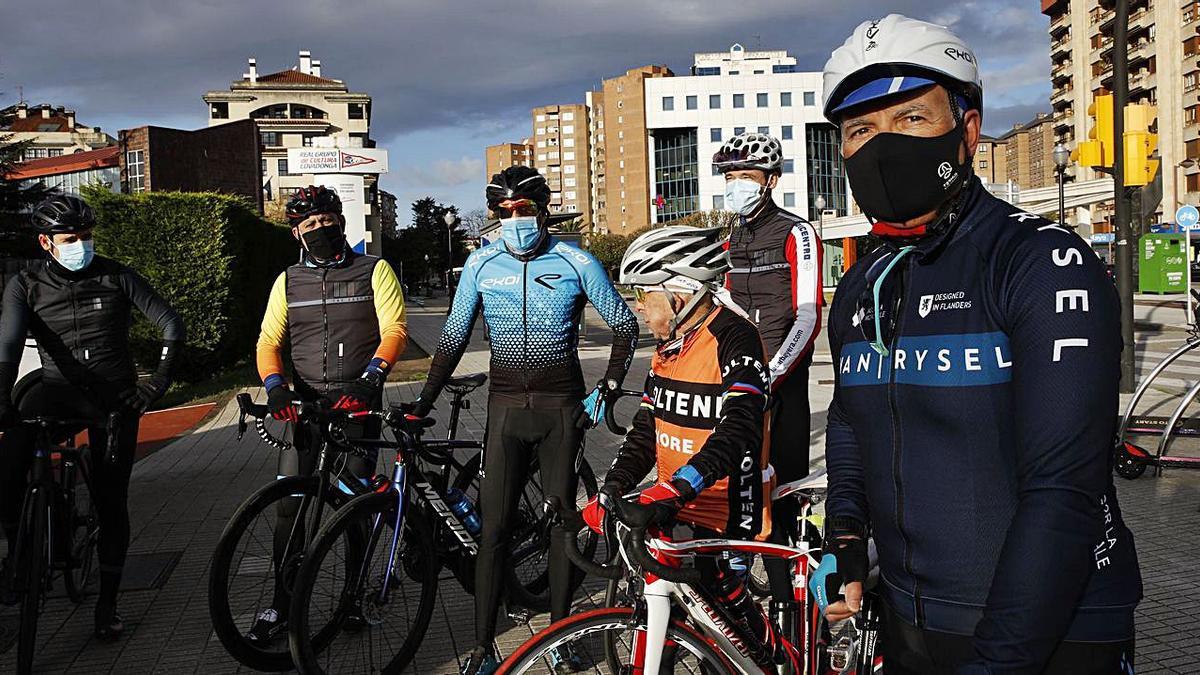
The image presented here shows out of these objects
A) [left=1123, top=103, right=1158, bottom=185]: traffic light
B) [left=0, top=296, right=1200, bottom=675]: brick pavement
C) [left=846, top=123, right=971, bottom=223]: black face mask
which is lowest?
[left=0, top=296, right=1200, bottom=675]: brick pavement

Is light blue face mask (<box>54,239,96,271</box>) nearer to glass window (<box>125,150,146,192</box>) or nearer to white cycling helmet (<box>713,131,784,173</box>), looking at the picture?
white cycling helmet (<box>713,131,784,173</box>)

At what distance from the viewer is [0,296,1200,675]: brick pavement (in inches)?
180

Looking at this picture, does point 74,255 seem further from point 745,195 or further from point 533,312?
point 745,195

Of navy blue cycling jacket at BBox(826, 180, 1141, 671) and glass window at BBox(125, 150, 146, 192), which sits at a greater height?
glass window at BBox(125, 150, 146, 192)

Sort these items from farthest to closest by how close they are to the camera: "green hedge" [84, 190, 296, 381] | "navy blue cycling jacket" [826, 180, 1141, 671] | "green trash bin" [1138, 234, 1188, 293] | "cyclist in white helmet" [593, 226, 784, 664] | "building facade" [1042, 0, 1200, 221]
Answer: "building facade" [1042, 0, 1200, 221]
"green trash bin" [1138, 234, 1188, 293]
"green hedge" [84, 190, 296, 381]
"cyclist in white helmet" [593, 226, 784, 664]
"navy blue cycling jacket" [826, 180, 1141, 671]

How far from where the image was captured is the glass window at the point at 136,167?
33131 millimetres

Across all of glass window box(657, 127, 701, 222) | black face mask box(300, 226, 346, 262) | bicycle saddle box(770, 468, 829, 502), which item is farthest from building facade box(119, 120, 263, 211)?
glass window box(657, 127, 701, 222)

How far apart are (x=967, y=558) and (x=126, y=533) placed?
15.3ft

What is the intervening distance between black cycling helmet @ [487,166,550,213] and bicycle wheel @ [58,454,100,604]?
101 inches

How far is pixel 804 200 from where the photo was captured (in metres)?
112

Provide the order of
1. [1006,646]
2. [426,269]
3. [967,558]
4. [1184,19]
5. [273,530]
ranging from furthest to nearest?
1. [426,269]
2. [1184,19]
3. [273,530]
4. [967,558]
5. [1006,646]

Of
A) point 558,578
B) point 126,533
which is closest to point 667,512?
point 558,578

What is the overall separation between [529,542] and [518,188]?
5.94 feet

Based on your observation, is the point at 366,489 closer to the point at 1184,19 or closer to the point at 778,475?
the point at 778,475
